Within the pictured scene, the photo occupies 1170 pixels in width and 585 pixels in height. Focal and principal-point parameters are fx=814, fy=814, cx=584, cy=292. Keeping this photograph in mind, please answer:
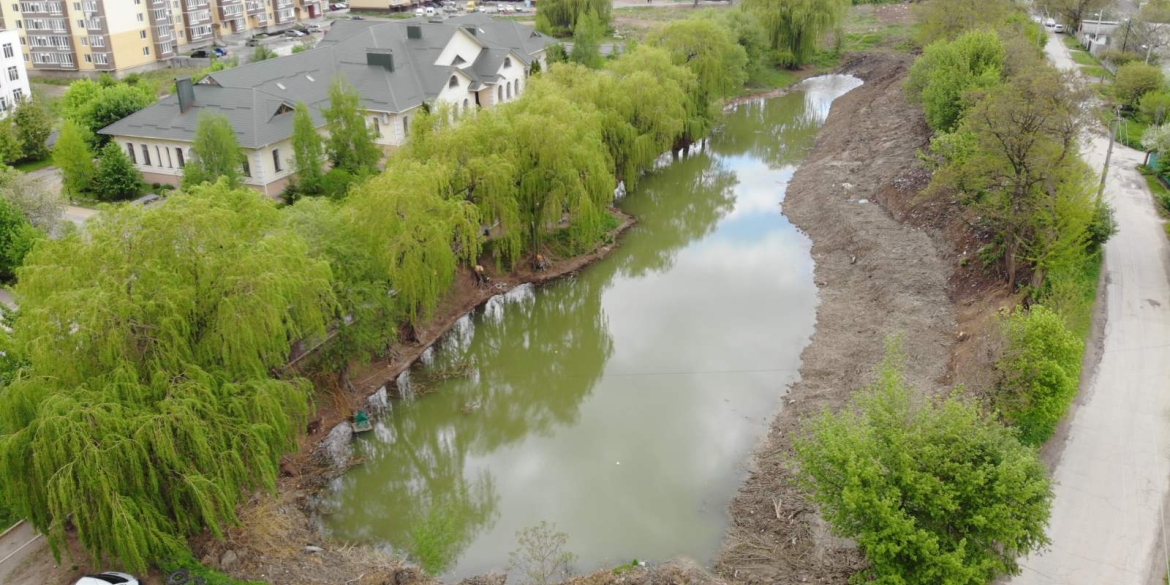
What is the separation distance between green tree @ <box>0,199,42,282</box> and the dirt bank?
22.2 m

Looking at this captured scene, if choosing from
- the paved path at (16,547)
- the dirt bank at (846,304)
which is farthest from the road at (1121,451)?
the paved path at (16,547)

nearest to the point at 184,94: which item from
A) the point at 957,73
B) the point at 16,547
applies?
the point at 16,547

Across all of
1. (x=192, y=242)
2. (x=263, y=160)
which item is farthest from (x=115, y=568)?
(x=263, y=160)

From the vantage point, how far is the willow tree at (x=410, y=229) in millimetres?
19906

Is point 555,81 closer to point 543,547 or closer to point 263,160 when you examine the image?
point 263,160

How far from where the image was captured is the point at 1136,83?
36031mm

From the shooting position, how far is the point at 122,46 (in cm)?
5294

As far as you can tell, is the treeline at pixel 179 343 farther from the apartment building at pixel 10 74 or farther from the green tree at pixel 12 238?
the apartment building at pixel 10 74

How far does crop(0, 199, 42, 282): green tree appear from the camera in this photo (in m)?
24.4

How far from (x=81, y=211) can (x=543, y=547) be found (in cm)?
2447

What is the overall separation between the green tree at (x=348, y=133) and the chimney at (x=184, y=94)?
6.02 m

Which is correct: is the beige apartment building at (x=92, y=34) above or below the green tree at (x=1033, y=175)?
above

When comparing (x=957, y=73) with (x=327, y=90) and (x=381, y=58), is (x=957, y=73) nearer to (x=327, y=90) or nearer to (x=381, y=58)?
(x=381, y=58)

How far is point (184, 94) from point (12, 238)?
33.0ft
